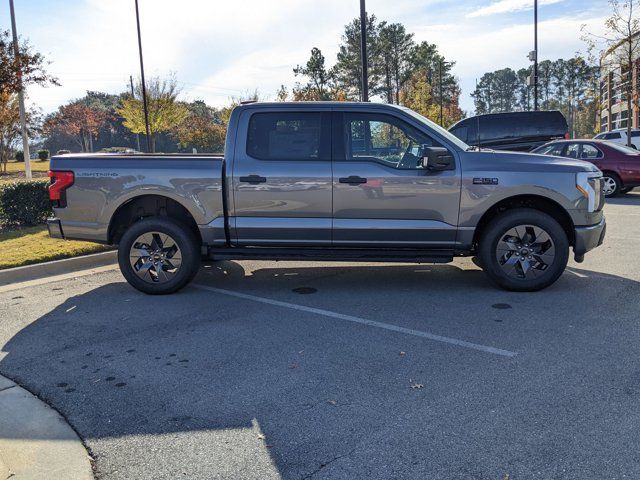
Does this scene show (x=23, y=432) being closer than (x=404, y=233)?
Yes

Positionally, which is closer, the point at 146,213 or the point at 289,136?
the point at 289,136

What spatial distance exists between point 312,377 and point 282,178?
2660 mm

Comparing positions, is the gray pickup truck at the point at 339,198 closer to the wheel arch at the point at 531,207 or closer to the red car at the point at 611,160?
the wheel arch at the point at 531,207

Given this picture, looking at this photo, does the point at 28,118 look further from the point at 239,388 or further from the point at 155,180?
the point at 239,388

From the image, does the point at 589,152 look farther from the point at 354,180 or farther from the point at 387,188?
the point at 354,180

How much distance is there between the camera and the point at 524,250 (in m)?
6.10

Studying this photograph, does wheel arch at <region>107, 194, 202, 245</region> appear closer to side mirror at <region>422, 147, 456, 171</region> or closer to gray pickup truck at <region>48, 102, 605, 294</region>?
gray pickup truck at <region>48, 102, 605, 294</region>

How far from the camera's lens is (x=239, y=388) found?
12.7 feet

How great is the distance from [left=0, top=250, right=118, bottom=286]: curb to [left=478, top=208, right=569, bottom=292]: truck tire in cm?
547

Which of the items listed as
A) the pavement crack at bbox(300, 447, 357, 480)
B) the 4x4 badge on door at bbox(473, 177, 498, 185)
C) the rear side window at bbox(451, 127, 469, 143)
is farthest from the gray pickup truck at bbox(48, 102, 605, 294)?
the rear side window at bbox(451, 127, 469, 143)

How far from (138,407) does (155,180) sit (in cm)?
319

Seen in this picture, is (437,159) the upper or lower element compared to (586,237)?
upper

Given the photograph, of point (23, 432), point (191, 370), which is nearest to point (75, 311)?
point (191, 370)

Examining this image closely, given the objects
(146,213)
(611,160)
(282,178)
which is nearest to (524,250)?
(282,178)
